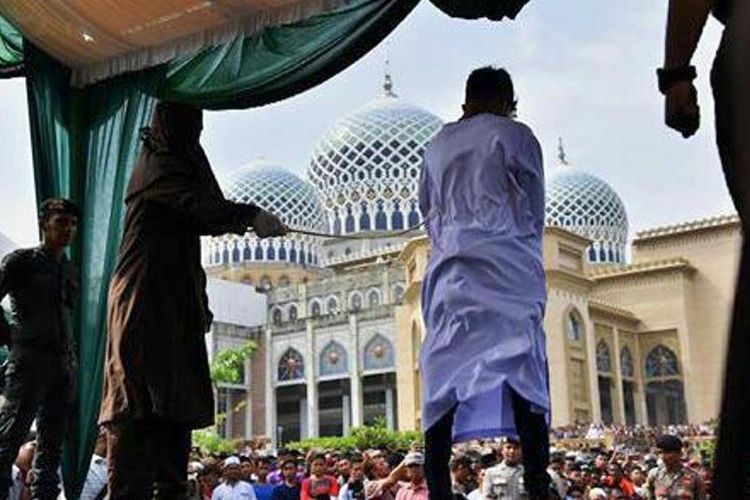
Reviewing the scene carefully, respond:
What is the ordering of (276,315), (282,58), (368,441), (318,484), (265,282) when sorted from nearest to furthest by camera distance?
(282,58) → (318,484) → (368,441) → (276,315) → (265,282)

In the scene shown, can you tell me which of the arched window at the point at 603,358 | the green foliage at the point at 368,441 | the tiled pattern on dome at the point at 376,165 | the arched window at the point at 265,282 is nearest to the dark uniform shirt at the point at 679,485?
the green foliage at the point at 368,441

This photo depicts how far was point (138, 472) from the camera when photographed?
3.04 m

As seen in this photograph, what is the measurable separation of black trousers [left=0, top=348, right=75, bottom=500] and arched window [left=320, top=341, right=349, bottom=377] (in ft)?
137

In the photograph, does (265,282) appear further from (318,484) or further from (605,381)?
(318,484)

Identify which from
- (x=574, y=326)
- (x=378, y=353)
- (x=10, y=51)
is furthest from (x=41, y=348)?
(x=378, y=353)

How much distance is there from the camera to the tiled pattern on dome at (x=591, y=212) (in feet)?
170

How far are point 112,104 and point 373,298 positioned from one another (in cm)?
4147

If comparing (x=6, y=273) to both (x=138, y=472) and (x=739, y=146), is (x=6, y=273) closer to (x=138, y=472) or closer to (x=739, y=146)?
(x=138, y=472)

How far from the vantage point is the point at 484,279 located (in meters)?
2.98

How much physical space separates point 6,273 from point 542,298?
7.21 feet

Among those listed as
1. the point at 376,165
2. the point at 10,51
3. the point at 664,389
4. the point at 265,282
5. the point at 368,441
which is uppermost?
the point at 376,165

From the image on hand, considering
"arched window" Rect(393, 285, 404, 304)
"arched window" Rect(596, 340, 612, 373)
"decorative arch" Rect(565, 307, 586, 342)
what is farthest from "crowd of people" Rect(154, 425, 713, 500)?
"arched window" Rect(393, 285, 404, 304)

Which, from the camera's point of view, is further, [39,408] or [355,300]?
[355,300]

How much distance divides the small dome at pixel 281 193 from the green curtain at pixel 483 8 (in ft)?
157
